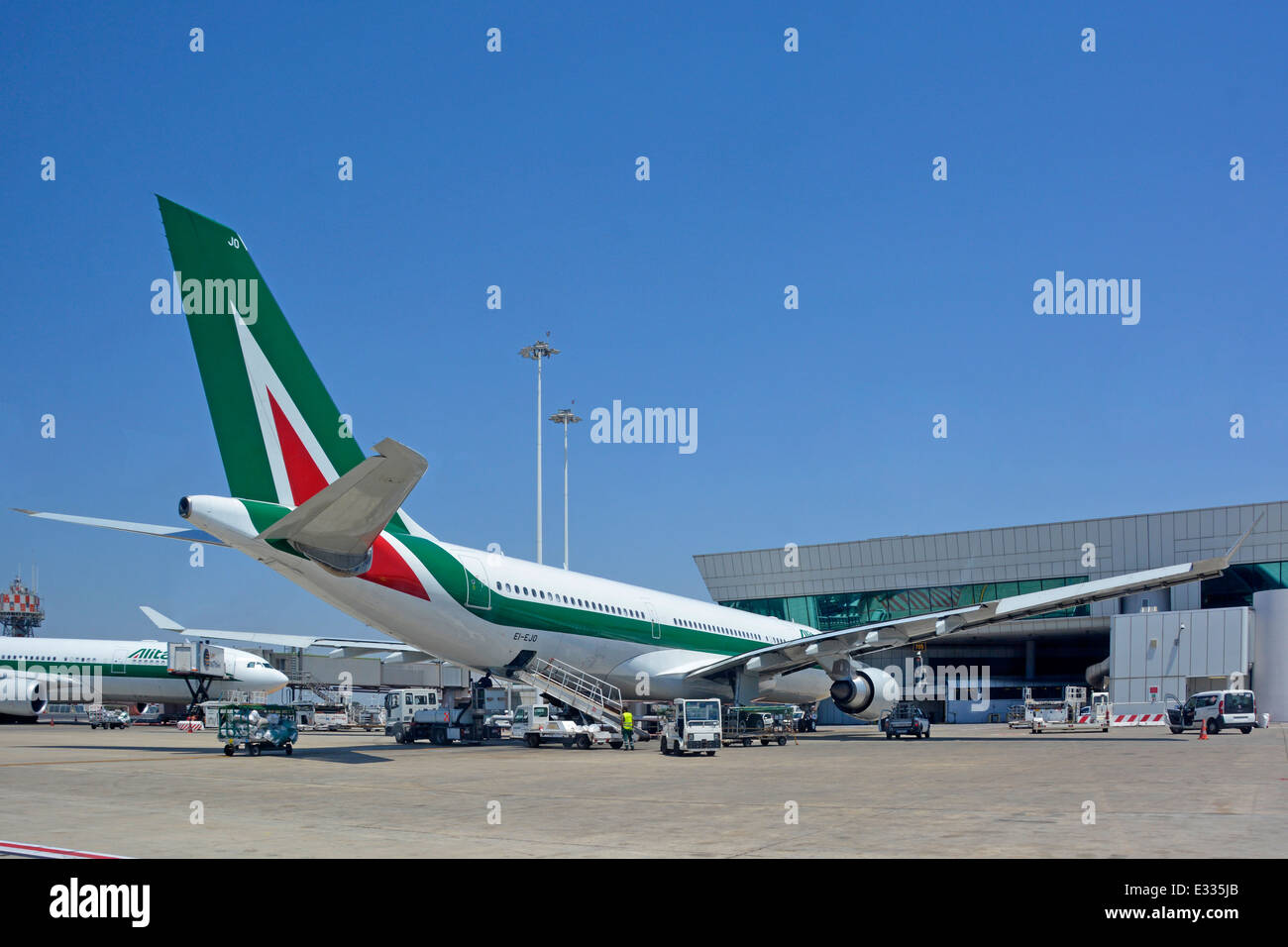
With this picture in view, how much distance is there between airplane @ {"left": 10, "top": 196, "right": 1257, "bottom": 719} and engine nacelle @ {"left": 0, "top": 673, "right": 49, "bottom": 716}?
36.9 m

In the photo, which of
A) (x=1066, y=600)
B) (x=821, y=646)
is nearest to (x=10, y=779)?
(x=821, y=646)

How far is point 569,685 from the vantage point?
31.8m

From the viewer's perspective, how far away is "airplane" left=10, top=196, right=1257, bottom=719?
20.3 meters

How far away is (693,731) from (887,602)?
1996 inches

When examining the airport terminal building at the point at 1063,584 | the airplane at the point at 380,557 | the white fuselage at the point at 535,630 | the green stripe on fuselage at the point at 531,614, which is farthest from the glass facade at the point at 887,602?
the green stripe on fuselage at the point at 531,614

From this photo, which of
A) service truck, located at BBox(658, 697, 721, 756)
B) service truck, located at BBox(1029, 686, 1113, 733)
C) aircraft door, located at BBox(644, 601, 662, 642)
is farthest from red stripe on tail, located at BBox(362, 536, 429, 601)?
service truck, located at BBox(1029, 686, 1113, 733)

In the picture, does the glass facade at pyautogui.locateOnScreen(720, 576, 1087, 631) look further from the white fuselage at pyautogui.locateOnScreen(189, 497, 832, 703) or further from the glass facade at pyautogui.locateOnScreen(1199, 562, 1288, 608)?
the white fuselage at pyautogui.locateOnScreen(189, 497, 832, 703)

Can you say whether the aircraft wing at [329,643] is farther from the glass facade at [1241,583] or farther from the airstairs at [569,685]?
the glass facade at [1241,583]

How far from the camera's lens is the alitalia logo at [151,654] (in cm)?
5644

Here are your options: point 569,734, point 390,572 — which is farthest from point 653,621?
point 390,572
